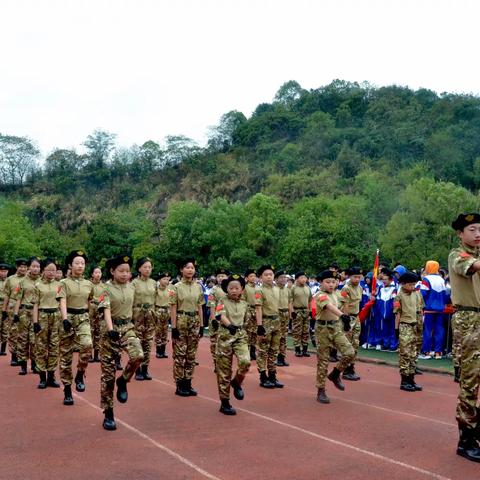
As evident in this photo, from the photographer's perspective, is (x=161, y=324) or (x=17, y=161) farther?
(x=17, y=161)

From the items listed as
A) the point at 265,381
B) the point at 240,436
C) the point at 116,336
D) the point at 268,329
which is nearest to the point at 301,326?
the point at 268,329

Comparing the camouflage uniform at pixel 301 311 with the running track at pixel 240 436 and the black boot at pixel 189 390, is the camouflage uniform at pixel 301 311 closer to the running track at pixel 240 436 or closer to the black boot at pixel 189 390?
the running track at pixel 240 436

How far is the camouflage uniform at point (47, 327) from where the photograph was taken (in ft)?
33.9

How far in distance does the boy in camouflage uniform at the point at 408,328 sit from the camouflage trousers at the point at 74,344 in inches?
205

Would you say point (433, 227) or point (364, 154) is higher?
point (364, 154)

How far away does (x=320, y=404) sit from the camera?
9023 mm

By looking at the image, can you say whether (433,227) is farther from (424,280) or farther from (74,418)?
(74,418)

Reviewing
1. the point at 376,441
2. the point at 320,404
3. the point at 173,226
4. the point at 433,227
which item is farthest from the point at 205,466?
the point at 173,226

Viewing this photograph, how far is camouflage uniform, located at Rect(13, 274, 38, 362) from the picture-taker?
12.3 meters

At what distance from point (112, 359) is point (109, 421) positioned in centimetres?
76

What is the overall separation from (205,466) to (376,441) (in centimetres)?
212

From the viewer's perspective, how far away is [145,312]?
12.3 m

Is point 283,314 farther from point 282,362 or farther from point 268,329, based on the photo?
point 268,329

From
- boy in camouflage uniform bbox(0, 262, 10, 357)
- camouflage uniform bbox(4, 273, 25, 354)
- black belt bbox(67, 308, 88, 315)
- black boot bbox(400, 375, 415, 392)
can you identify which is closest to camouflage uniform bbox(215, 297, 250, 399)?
black belt bbox(67, 308, 88, 315)
